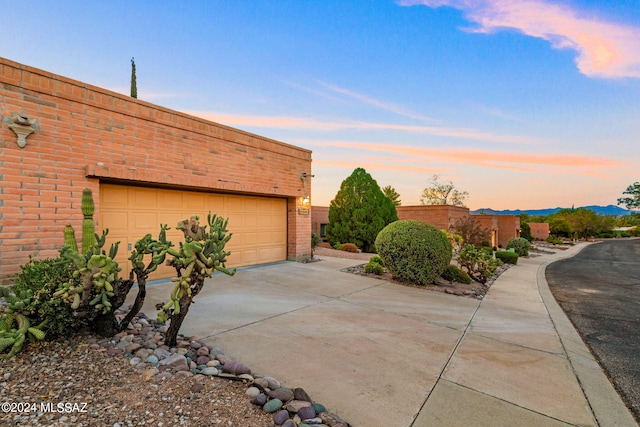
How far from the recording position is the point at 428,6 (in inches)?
339

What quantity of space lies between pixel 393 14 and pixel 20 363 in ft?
36.3

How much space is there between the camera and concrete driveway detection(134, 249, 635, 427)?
238 cm

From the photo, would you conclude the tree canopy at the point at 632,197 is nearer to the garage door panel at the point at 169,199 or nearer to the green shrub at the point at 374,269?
the green shrub at the point at 374,269

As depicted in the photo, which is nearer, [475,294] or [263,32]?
[475,294]

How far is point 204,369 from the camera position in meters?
2.65

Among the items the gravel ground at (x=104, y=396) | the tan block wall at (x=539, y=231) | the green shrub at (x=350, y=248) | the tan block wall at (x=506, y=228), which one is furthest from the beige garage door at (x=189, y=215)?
the tan block wall at (x=539, y=231)

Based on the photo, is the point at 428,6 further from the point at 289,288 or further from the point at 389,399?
the point at 389,399

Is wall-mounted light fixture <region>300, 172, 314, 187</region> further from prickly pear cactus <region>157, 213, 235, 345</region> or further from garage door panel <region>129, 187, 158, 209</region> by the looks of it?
prickly pear cactus <region>157, 213, 235, 345</region>

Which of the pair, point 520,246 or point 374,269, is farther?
point 520,246

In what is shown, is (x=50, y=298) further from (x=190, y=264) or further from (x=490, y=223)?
(x=490, y=223)

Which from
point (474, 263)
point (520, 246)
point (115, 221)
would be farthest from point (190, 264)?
point (520, 246)

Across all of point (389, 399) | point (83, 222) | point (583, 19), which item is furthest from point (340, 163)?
point (389, 399)

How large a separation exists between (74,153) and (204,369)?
517cm

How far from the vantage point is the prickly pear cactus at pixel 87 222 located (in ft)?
17.3
